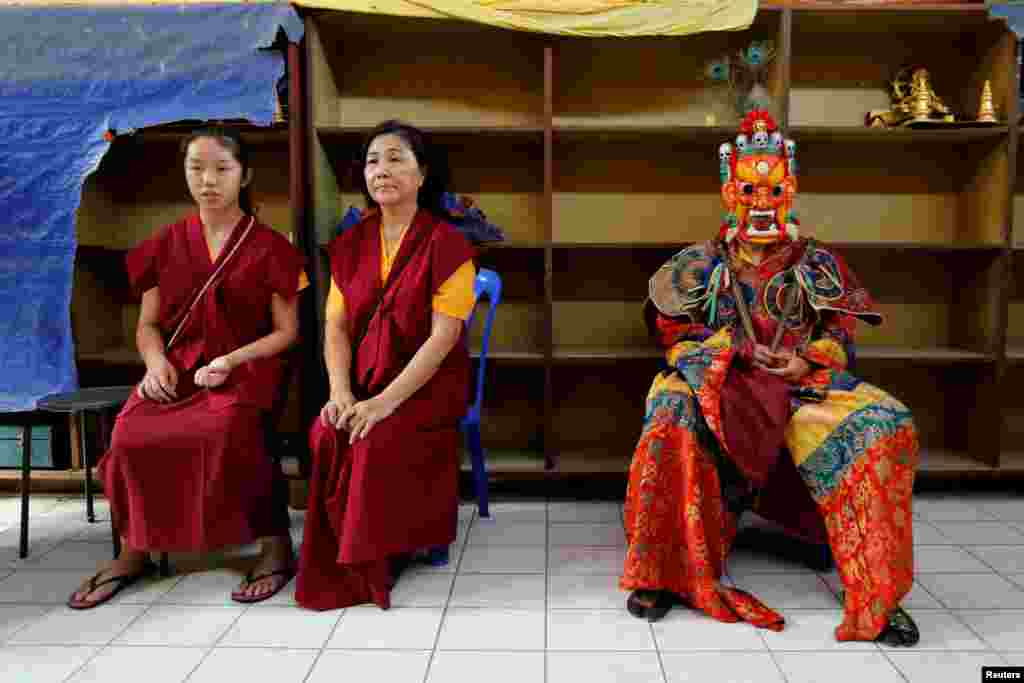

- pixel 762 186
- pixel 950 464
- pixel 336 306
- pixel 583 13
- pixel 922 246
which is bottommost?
pixel 950 464

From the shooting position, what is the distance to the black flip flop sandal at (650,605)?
179cm

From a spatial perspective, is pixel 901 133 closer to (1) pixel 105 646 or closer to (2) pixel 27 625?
(1) pixel 105 646

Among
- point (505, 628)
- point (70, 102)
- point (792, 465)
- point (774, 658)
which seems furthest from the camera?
point (70, 102)

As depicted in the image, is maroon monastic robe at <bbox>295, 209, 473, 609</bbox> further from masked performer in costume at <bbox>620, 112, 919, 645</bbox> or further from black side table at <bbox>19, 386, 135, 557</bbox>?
black side table at <bbox>19, 386, 135, 557</bbox>

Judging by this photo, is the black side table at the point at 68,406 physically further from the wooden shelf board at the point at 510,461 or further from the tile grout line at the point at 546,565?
the tile grout line at the point at 546,565

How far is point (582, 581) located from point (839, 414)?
0.81m

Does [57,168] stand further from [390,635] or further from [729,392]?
[729,392]

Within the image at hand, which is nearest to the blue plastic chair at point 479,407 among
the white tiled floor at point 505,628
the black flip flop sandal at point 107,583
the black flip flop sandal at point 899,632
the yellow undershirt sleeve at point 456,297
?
the white tiled floor at point 505,628

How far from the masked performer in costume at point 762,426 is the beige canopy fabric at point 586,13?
0.54 metres

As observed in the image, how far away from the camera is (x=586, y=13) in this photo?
252 centimetres

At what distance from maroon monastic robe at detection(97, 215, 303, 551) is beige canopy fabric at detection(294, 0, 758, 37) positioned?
3.12ft

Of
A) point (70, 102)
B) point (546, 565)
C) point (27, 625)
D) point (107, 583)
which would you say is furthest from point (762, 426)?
point (70, 102)

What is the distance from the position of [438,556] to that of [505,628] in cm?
45

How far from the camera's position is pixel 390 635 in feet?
5.65
